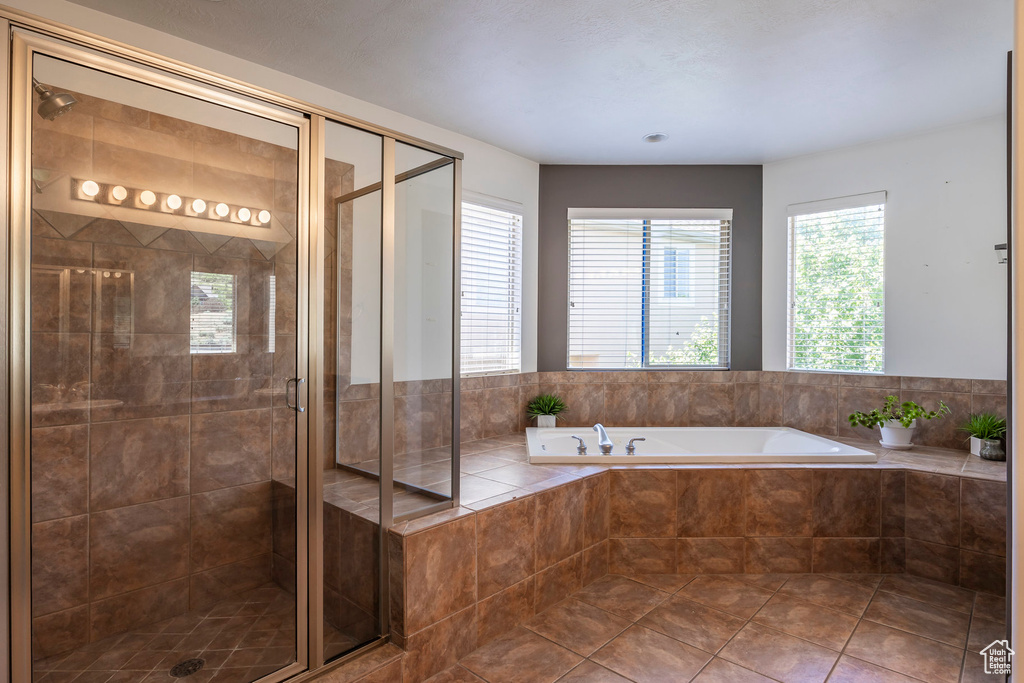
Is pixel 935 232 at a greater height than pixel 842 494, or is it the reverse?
pixel 935 232

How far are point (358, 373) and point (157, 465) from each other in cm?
65

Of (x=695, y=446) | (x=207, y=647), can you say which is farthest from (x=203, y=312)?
(x=695, y=446)

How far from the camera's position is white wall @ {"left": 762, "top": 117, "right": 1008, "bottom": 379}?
3238 mm

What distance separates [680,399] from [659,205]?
1.41 metres

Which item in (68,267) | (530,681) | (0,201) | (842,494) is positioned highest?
(0,201)

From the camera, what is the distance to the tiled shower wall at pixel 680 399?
12.1 ft

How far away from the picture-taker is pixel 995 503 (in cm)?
265

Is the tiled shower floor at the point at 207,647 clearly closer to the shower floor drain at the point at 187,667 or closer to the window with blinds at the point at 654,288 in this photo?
the shower floor drain at the point at 187,667

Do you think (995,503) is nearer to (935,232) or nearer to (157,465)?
(935,232)

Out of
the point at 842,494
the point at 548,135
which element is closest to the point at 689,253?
the point at 548,135

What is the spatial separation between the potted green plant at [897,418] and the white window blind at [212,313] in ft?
11.6

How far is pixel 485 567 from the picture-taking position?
227 centimetres

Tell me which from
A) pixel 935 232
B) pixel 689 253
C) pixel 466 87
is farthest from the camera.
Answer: pixel 689 253

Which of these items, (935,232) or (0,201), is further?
(935,232)
